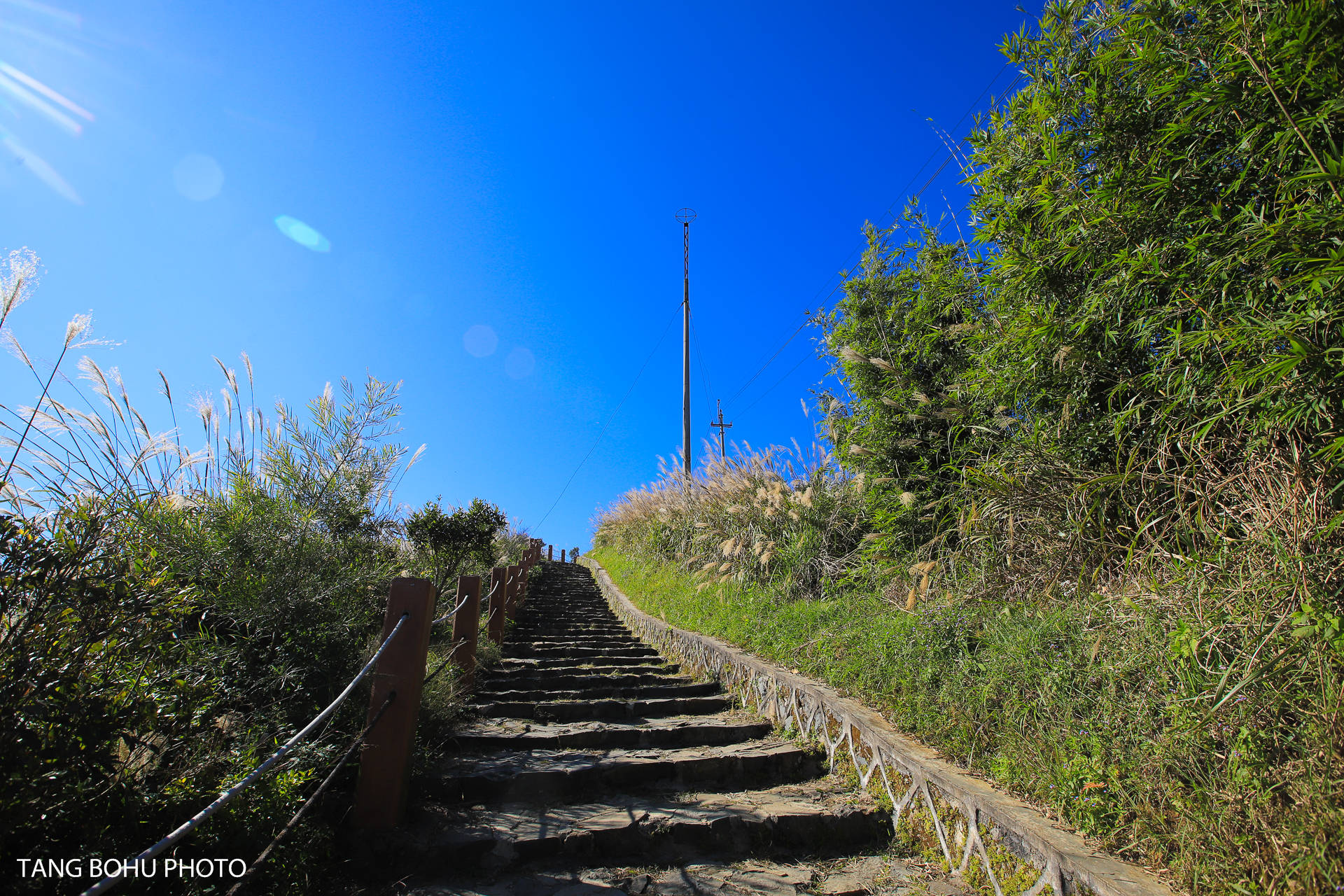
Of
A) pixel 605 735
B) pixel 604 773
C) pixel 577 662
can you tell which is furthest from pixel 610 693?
pixel 604 773

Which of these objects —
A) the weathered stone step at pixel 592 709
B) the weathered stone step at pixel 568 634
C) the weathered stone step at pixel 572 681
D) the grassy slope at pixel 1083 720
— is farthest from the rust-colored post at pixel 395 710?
the weathered stone step at pixel 568 634

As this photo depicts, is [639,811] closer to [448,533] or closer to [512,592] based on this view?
[448,533]

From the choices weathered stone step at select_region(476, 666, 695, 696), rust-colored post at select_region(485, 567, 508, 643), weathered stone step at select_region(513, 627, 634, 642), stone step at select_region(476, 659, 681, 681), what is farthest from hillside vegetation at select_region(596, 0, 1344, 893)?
weathered stone step at select_region(513, 627, 634, 642)

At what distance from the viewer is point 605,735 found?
3.99m

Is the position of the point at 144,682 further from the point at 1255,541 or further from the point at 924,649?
the point at 1255,541

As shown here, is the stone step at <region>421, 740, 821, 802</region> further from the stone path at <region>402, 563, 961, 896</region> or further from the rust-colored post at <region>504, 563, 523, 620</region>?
the rust-colored post at <region>504, 563, 523, 620</region>

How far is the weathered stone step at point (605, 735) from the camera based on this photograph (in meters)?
3.87

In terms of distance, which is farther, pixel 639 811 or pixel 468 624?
pixel 468 624

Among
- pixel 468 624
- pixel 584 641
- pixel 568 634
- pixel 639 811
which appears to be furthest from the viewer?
pixel 568 634

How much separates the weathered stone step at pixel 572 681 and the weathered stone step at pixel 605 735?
0.96 metres

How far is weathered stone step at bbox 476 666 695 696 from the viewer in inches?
206

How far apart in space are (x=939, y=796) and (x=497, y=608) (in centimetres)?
504

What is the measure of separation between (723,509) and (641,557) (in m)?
5.33

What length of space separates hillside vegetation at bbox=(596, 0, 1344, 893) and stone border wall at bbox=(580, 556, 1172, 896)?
4.1 inches
